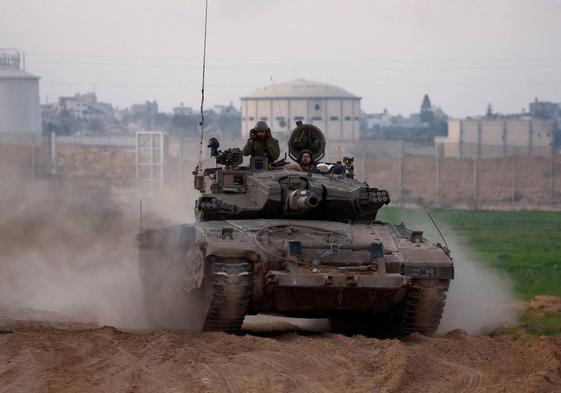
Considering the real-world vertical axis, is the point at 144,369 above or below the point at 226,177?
below

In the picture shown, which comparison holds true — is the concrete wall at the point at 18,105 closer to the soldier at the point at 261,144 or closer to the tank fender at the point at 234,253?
the soldier at the point at 261,144

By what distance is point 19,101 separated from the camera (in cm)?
7594

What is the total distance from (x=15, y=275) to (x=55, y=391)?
13419 mm

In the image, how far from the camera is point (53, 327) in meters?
20.8

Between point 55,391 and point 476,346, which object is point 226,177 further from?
point 55,391

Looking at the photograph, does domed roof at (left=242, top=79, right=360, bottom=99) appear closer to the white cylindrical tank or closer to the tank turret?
the white cylindrical tank

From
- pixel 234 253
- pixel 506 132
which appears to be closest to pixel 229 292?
pixel 234 253

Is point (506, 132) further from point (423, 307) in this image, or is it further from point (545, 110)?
point (423, 307)

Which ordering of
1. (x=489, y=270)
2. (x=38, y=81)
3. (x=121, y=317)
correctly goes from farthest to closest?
(x=38, y=81) → (x=489, y=270) → (x=121, y=317)

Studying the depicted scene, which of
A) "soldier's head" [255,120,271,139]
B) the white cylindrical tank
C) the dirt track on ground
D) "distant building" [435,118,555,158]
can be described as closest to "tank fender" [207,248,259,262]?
the dirt track on ground

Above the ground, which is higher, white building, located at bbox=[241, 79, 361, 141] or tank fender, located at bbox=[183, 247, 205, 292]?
white building, located at bbox=[241, 79, 361, 141]

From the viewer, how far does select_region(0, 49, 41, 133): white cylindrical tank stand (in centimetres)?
7488

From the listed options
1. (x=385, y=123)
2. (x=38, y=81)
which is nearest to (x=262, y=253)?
(x=38, y=81)

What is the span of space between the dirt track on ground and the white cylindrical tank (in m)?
56.9
